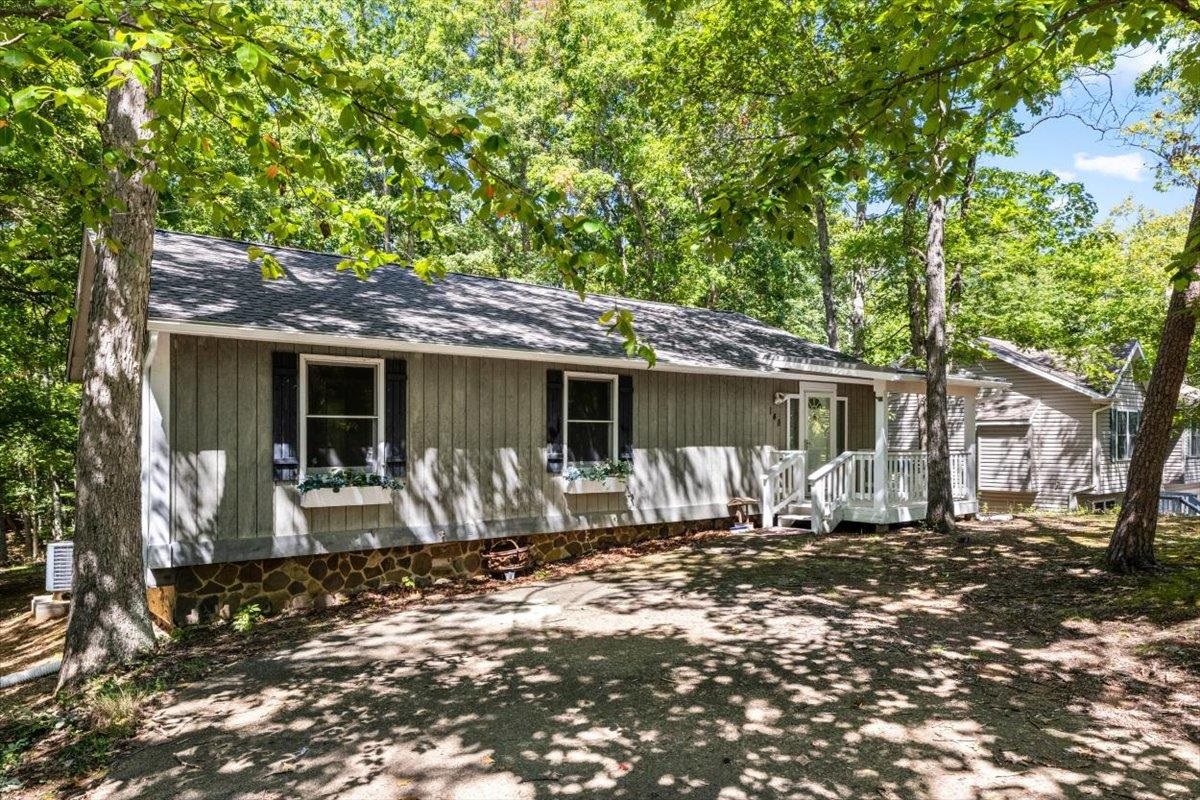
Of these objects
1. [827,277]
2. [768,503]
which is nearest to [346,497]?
[768,503]

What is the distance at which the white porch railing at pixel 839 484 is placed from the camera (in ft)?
37.0

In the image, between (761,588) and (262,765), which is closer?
(262,765)

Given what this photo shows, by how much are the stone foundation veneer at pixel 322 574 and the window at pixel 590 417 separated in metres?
1.13

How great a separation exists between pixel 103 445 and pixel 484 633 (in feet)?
11.2

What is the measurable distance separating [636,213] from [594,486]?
14.6m

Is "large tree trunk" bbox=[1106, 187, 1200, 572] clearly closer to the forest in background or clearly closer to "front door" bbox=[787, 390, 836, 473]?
the forest in background

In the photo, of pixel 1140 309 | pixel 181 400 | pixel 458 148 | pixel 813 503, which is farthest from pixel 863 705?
pixel 1140 309

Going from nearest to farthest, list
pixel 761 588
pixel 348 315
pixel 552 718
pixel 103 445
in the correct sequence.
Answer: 1. pixel 552 718
2. pixel 103 445
3. pixel 761 588
4. pixel 348 315

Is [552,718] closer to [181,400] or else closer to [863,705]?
[863,705]

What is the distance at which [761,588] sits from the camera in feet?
24.8

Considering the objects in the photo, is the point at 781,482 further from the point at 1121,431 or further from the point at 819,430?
the point at 1121,431

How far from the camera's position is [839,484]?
1160cm

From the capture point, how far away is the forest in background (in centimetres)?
1248

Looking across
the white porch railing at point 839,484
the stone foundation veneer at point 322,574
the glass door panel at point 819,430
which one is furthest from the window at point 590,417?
the glass door panel at point 819,430
